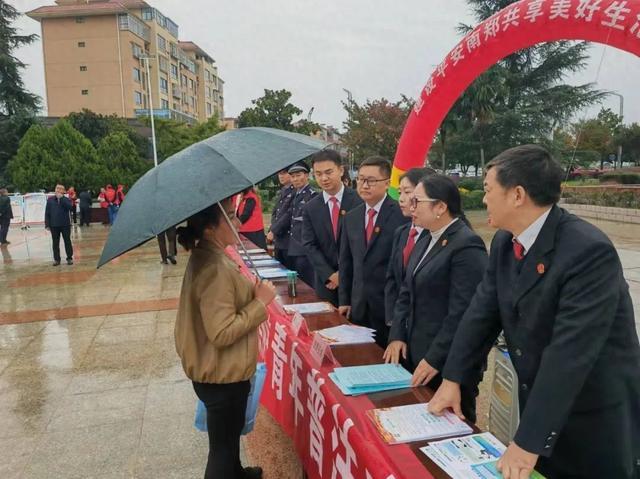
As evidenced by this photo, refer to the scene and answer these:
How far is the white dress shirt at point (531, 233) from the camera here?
1.33m

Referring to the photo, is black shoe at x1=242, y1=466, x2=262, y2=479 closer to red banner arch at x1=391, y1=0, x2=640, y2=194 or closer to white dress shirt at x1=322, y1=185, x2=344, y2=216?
white dress shirt at x1=322, y1=185, x2=344, y2=216

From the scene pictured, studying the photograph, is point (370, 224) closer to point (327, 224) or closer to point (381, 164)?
point (381, 164)

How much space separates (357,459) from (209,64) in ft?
227

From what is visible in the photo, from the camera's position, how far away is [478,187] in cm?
2323

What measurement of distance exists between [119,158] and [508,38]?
72.9 ft

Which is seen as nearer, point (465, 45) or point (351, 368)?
Answer: point (351, 368)

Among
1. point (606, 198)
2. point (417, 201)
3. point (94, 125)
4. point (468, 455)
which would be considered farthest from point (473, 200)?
point (94, 125)

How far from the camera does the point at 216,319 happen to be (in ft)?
6.01

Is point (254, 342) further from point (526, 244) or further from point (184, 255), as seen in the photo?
point (184, 255)

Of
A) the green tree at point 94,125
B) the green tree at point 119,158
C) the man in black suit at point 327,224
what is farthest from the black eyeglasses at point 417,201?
the green tree at point 94,125

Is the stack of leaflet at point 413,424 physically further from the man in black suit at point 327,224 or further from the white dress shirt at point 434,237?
the man in black suit at point 327,224

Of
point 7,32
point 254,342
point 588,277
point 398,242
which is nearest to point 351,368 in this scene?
point 254,342

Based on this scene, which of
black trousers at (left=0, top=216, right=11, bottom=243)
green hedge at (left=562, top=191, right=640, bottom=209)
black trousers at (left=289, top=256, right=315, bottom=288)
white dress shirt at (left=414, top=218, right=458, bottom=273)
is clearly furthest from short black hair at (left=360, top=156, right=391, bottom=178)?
green hedge at (left=562, top=191, right=640, bottom=209)

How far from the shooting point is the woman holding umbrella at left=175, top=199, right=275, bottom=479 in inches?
73.2
